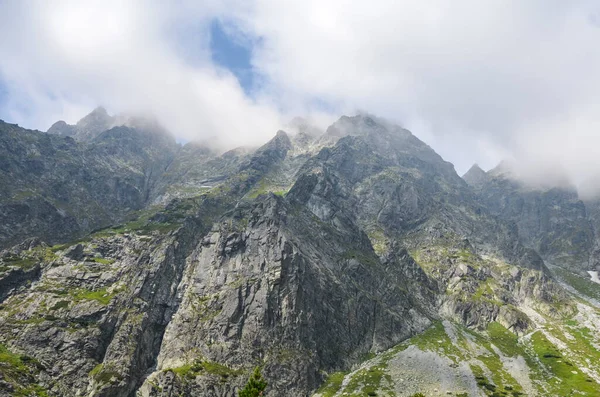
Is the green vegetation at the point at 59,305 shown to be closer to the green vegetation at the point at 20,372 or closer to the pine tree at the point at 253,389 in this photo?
the green vegetation at the point at 20,372

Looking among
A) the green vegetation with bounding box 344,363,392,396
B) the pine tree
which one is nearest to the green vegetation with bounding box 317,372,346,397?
the green vegetation with bounding box 344,363,392,396

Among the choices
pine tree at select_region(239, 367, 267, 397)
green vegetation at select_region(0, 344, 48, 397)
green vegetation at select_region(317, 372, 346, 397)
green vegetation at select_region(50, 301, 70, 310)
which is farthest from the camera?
green vegetation at select_region(50, 301, 70, 310)

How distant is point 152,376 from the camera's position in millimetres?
161500

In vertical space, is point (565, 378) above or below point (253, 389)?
above

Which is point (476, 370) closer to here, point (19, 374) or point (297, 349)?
point (297, 349)

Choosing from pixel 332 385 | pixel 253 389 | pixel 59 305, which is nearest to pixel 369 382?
pixel 332 385

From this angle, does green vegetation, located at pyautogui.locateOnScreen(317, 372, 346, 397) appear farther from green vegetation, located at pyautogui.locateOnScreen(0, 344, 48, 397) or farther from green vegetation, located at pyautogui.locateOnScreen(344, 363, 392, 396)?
green vegetation, located at pyautogui.locateOnScreen(0, 344, 48, 397)

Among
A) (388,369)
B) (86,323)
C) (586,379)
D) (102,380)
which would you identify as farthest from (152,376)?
(586,379)

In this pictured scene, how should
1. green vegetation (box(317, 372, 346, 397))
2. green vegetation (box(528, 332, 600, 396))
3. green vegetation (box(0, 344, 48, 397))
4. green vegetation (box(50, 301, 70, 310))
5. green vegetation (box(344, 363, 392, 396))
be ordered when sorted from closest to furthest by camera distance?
green vegetation (box(0, 344, 48, 397)), green vegetation (box(528, 332, 600, 396)), green vegetation (box(344, 363, 392, 396)), green vegetation (box(317, 372, 346, 397)), green vegetation (box(50, 301, 70, 310))

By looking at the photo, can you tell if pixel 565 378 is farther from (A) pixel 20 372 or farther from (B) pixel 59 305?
(B) pixel 59 305

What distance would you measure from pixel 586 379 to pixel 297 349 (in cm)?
12506

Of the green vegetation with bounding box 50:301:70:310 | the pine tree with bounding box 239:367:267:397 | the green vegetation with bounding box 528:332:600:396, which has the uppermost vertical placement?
the green vegetation with bounding box 50:301:70:310

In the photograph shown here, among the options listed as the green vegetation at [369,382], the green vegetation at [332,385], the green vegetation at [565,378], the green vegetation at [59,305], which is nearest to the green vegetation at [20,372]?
the green vegetation at [59,305]

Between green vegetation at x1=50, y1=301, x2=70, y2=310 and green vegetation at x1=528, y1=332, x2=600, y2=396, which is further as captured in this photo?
green vegetation at x1=50, y1=301, x2=70, y2=310
